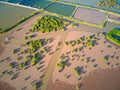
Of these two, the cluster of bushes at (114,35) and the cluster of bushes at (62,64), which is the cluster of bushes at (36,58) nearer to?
the cluster of bushes at (62,64)

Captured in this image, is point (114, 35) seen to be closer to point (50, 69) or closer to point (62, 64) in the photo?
point (62, 64)

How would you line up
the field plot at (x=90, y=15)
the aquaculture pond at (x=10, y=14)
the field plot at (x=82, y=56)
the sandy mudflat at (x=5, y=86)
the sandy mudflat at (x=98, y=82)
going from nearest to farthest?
the sandy mudflat at (x=5, y=86), the sandy mudflat at (x=98, y=82), the field plot at (x=82, y=56), the aquaculture pond at (x=10, y=14), the field plot at (x=90, y=15)

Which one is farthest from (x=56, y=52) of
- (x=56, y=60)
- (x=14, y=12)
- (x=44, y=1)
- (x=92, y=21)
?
(x=44, y=1)

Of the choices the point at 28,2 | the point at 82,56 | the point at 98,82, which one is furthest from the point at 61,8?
the point at 98,82

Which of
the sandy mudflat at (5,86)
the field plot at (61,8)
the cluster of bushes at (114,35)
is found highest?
the field plot at (61,8)

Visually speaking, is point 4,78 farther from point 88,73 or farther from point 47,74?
point 88,73

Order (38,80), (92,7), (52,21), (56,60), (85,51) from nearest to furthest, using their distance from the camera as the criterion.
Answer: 1. (38,80)
2. (56,60)
3. (85,51)
4. (52,21)
5. (92,7)

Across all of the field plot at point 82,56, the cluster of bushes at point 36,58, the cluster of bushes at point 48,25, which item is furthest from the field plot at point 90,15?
the cluster of bushes at point 36,58

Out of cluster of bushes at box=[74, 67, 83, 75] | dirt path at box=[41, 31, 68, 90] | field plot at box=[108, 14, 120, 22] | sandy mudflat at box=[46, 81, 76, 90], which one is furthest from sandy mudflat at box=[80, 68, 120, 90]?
field plot at box=[108, 14, 120, 22]

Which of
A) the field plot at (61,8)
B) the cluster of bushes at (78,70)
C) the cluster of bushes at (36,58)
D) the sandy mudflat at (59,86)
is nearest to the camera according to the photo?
the sandy mudflat at (59,86)
